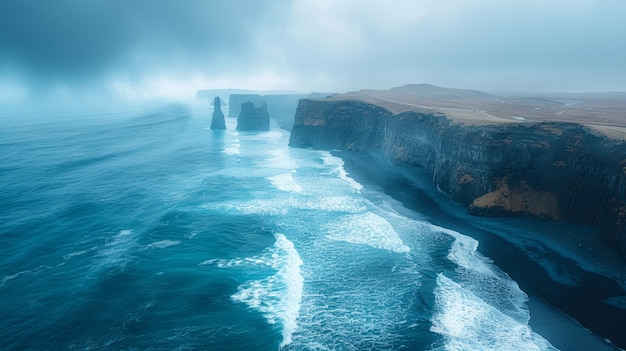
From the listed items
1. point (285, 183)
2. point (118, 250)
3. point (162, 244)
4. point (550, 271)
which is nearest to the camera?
point (550, 271)

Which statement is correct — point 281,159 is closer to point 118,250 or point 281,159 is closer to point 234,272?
point 118,250

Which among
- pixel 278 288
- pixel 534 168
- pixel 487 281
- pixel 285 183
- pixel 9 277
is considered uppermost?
pixel 534 168

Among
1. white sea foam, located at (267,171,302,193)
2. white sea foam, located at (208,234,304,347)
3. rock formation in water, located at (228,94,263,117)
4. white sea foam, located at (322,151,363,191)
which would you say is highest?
rock formation in water, located at (228,94,263,117)

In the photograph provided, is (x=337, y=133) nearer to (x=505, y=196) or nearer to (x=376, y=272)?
(x=505, y=196)

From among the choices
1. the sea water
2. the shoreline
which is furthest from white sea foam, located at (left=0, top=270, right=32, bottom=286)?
the shoreline

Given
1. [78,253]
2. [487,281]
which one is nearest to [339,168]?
[487,281]

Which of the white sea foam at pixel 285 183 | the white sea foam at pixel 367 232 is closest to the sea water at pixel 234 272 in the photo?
the white sea foam at pixel 367 232

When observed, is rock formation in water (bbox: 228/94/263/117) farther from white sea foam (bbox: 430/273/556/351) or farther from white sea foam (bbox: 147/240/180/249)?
white sea foam (bbox: 430/273/556/351)
